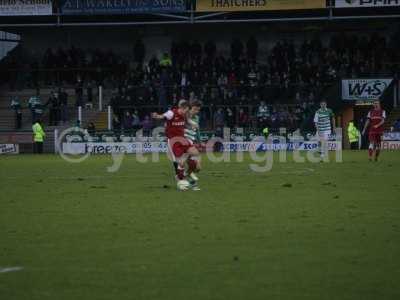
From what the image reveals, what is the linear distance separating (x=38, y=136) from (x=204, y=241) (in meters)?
33.2

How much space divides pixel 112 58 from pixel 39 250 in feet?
133

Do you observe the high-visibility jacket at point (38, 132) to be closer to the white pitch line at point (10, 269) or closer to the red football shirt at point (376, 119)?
the red football shirt at point (376, 119)

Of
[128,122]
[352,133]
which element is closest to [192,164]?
[352,133]

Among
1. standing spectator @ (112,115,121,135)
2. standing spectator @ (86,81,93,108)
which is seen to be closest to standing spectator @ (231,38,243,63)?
standing spectator @ (112,115,121,135)

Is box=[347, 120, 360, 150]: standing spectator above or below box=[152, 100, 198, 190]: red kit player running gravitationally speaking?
A: below

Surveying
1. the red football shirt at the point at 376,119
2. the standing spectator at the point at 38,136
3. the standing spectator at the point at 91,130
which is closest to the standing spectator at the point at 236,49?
the standing spectator at the point at 91,130

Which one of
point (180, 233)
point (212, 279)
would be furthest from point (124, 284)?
point (180, 233)

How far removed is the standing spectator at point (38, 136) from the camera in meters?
42.4

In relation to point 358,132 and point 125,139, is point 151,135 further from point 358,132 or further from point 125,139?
point 358,132

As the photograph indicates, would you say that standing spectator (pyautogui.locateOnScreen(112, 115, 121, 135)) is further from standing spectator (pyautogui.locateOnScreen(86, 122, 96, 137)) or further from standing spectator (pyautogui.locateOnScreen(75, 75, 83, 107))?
standing spectator (pyautogui.locateOnScreen(75, 75, 83, 107))

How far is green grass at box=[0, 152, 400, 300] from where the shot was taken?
795cm

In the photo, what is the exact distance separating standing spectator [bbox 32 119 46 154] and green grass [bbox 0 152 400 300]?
2334cm

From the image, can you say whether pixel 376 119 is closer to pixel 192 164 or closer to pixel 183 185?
pixel 192 164

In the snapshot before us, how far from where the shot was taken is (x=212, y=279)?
826 cm
